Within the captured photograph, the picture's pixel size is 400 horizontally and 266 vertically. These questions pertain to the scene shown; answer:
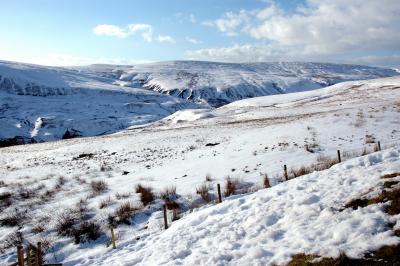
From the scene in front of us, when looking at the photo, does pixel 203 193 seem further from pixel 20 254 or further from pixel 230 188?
pixel 20 254

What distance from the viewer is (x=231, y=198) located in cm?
1681

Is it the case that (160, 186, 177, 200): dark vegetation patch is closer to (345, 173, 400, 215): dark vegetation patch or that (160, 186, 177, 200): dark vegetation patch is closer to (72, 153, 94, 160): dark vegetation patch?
(345, 173, 400, 215): dark vegetation patch

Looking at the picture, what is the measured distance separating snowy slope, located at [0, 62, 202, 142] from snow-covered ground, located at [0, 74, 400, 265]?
64.6 m

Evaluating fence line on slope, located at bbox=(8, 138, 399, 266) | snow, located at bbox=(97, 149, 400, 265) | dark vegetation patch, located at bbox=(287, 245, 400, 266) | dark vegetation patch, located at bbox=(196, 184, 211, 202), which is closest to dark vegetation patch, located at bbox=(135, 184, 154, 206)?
fence line on slope, located at bbox=(8, 138, 399, 266)

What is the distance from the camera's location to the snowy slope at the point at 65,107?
105 meters

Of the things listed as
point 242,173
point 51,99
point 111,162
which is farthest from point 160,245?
point 51,99

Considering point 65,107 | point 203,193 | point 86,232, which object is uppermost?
point 203,193

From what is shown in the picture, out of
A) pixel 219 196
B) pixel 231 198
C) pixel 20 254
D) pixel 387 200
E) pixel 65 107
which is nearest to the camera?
pixel 387 200

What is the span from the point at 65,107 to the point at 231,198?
132 m

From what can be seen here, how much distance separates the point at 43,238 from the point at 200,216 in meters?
7.66

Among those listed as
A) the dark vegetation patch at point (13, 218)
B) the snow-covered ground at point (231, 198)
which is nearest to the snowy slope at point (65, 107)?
the snow-covered ground at point (231, 198)

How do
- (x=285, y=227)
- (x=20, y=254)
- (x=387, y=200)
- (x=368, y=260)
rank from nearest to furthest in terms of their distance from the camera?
1. (x=368, y=260)
2. (x=387, y=200)
3. (x=285, y=227)
4. (x=20, y=254)

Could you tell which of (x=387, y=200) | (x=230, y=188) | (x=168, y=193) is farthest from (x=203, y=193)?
(x=387, y=200)

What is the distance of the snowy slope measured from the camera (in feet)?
345
